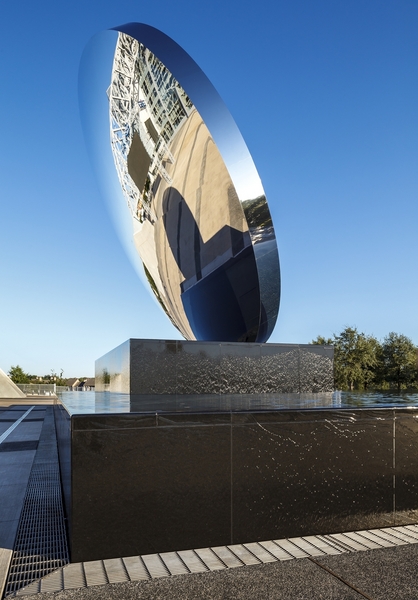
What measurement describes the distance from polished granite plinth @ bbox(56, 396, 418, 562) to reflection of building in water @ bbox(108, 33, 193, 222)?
6582 mm

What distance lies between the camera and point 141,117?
11.4 meters

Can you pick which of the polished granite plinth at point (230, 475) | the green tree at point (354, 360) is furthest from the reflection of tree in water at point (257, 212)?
the green tree at point (354, 360)

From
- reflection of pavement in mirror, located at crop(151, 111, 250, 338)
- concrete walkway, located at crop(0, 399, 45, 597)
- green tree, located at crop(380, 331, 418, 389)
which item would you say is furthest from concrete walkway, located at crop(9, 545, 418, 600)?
green tree, located at crop(380, 331, 418, 389)

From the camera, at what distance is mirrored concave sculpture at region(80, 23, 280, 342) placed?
894 centimetres

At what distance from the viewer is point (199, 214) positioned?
10.8 m

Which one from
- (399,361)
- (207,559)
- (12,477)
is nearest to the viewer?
(207,559)

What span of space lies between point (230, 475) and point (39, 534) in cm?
199

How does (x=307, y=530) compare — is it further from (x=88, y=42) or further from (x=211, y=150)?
(x=88, y=42)

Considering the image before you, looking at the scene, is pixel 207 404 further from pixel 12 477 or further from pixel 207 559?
pixel 12 477

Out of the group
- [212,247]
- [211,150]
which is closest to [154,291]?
[212,247]

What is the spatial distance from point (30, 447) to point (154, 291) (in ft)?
19.3

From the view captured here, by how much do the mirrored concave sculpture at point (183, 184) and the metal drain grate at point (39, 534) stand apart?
4938mm

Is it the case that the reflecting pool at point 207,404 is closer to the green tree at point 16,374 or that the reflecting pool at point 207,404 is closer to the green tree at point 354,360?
the green tree at point 354,360

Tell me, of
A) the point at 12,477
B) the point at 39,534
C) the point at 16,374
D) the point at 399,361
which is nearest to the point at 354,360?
the point at 399,361
